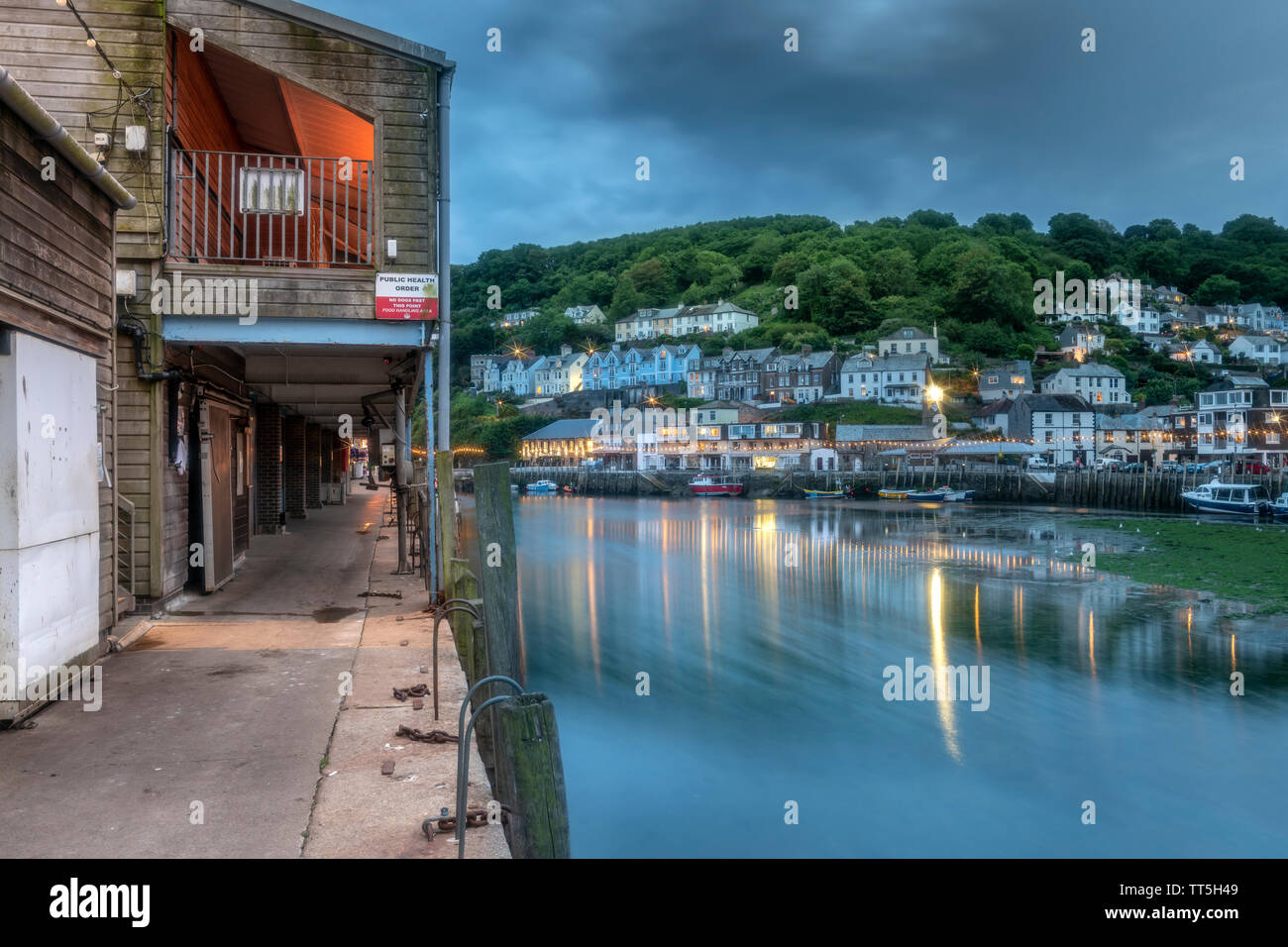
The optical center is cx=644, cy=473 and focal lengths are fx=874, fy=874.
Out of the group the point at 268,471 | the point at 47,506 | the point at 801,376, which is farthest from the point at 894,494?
the point at 47,506

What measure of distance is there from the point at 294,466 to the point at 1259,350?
450 feet

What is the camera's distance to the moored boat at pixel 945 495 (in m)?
69.3

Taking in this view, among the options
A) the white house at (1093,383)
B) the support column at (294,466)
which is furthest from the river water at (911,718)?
the white house at (1093,383)

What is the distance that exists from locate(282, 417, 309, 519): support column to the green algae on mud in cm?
2402

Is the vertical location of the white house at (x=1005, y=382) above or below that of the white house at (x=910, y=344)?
below

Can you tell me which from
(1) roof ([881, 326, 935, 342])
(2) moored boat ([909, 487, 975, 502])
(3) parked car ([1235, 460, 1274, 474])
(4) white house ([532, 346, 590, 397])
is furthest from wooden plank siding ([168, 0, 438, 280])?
(4) white house ([532, 346, 590, 397])

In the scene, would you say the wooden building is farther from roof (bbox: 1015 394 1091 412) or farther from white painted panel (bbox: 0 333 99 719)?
roof (bbox: 1015 394 1091 412)

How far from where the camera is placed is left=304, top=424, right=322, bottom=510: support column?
89.8 ft

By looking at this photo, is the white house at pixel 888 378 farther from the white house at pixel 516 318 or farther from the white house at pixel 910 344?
the white house at pixel 516 318

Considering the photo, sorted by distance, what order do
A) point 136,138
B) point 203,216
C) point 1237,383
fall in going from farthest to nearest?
point 1237,383
point 203,216
point 136,138

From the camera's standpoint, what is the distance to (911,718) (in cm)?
1420

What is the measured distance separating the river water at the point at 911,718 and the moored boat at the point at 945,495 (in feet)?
136

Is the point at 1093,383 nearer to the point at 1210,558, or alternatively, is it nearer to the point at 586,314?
the point at 1210,558

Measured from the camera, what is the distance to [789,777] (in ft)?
38.8
